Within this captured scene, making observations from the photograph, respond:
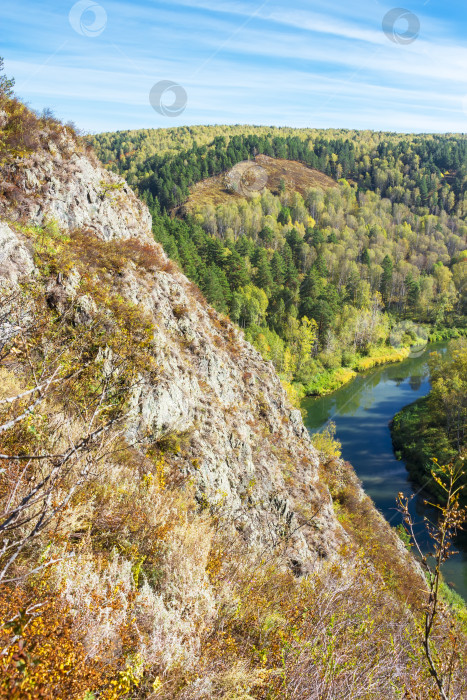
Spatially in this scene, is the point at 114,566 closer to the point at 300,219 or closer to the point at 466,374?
the point at 466,374

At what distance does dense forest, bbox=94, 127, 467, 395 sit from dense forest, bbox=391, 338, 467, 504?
14.3 m

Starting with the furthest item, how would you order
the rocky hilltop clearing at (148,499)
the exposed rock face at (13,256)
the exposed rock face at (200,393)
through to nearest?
the exposed rock face at (200,393) → the exposed rock face at (13,256) → the rocky hilltop clearing at (148,499)

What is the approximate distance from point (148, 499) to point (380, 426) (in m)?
39.4

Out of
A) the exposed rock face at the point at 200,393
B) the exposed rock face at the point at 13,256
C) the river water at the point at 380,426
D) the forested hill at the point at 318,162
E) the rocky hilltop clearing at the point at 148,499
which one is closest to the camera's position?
the rocky hilltop clearing at the point at 148,499

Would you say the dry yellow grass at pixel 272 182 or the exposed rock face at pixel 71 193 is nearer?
the exposed rock face at pixel 71 193

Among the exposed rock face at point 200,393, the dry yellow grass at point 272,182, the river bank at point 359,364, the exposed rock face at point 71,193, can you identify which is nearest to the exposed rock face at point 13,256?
the exposed rock face at point 200,393

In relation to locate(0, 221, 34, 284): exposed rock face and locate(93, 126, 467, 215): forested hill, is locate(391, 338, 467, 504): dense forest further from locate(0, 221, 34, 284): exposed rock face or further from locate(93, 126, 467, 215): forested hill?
locate(93, 126, 467, 215): forested hill

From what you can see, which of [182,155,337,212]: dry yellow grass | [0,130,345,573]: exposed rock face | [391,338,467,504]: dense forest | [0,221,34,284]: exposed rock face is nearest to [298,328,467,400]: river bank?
[391,338,467,504]: dense forest

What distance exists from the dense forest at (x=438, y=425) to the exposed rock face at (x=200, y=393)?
17.6m

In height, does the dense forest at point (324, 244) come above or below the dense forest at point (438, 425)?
above

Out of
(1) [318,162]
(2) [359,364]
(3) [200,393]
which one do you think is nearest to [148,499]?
(3) [200,393]

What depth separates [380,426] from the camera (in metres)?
40.6

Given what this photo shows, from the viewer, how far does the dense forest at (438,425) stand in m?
32.2

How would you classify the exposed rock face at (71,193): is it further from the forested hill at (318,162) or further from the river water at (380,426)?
the forested hill at (318,162)
